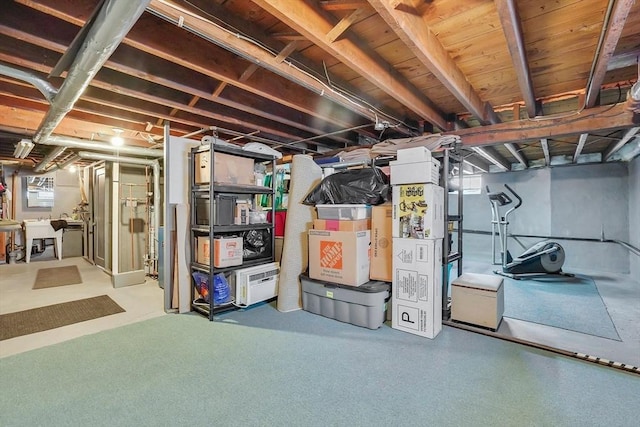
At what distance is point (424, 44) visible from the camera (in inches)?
73.6

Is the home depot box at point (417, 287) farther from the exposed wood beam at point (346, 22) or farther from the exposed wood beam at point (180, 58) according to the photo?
the exposed wood beam at point (346, 22)

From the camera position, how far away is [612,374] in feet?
7.13

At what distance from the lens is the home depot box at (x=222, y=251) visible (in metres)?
3.24

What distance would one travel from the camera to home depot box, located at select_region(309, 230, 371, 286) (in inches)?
121

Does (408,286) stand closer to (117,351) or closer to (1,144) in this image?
(117,351)

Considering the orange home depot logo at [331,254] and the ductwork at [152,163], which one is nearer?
the orange home depot logo at [331,254]

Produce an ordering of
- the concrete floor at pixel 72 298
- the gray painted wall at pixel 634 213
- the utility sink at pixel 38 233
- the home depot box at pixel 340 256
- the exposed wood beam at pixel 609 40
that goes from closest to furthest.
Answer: the exposed wood beam at pixel 609 40
the concrete floor at pixel 72 298
the home depot box at pixel 340 256
the gray painted wall at pixel 634 213
the utility sink at pixel 38 233

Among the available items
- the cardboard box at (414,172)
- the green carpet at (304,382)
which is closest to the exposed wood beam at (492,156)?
the cardboard box at (414,172)

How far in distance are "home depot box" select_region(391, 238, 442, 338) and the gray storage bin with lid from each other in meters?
0.15

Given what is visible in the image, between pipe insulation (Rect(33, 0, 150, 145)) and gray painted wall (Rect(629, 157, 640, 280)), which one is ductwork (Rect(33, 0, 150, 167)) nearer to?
pipe insulation (Rect(33, 0, 150, 145))

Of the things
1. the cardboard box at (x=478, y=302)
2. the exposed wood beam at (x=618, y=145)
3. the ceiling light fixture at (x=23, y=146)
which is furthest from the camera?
the ceiling light fixture at (x=23, y=146)

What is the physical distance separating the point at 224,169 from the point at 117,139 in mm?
1824

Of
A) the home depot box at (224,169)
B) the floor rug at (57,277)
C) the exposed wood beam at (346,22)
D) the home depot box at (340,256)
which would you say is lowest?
the floor rug at (57,277)

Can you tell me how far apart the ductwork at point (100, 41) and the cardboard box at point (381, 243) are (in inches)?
98.6
